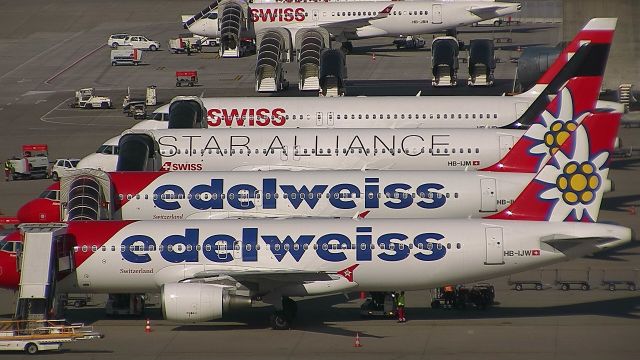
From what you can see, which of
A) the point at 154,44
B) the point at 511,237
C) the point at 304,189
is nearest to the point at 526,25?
the point at 154,44

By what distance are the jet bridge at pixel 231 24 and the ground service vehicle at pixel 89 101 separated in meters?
16.5

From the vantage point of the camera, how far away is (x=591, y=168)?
185 ft

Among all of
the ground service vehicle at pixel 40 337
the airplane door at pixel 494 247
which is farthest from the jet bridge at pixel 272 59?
the ground service vehicle at pixel 40 337

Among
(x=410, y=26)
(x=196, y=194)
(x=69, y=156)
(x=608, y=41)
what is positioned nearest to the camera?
(x=196, y=194)

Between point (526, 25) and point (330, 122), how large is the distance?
215ft

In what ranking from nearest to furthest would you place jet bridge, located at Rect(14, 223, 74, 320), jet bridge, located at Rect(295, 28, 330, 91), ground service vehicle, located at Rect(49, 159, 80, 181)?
jet bridge, located at Rect(14, 223, 74, 320)
ground service vehicle, located at Rect(49, 159, 80, 181)
jet bridge, located at Rect(295, 28, 330, 91)

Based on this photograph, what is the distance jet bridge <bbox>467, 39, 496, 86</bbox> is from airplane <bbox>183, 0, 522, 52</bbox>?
639 inches

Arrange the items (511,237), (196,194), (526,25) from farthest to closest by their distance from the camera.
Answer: (526,25) → (196,194) → (511,237)

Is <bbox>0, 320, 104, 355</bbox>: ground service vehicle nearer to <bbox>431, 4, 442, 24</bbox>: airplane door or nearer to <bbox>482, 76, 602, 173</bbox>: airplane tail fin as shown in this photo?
<bbox>482, 76, 602, 173</bbox>: airplane tail fin

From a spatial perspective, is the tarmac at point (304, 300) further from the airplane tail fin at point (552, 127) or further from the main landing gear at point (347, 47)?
the airplane tail fin at point (552, 127)

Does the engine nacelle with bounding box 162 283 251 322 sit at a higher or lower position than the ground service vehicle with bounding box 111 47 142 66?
lower

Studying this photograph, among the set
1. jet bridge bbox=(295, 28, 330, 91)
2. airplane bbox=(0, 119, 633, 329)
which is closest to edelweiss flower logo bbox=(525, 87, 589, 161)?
airplane bbox=(0, 119, 633, 329)

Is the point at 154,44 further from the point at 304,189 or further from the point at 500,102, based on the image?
the point at 304,189

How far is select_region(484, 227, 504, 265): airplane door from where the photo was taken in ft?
174
